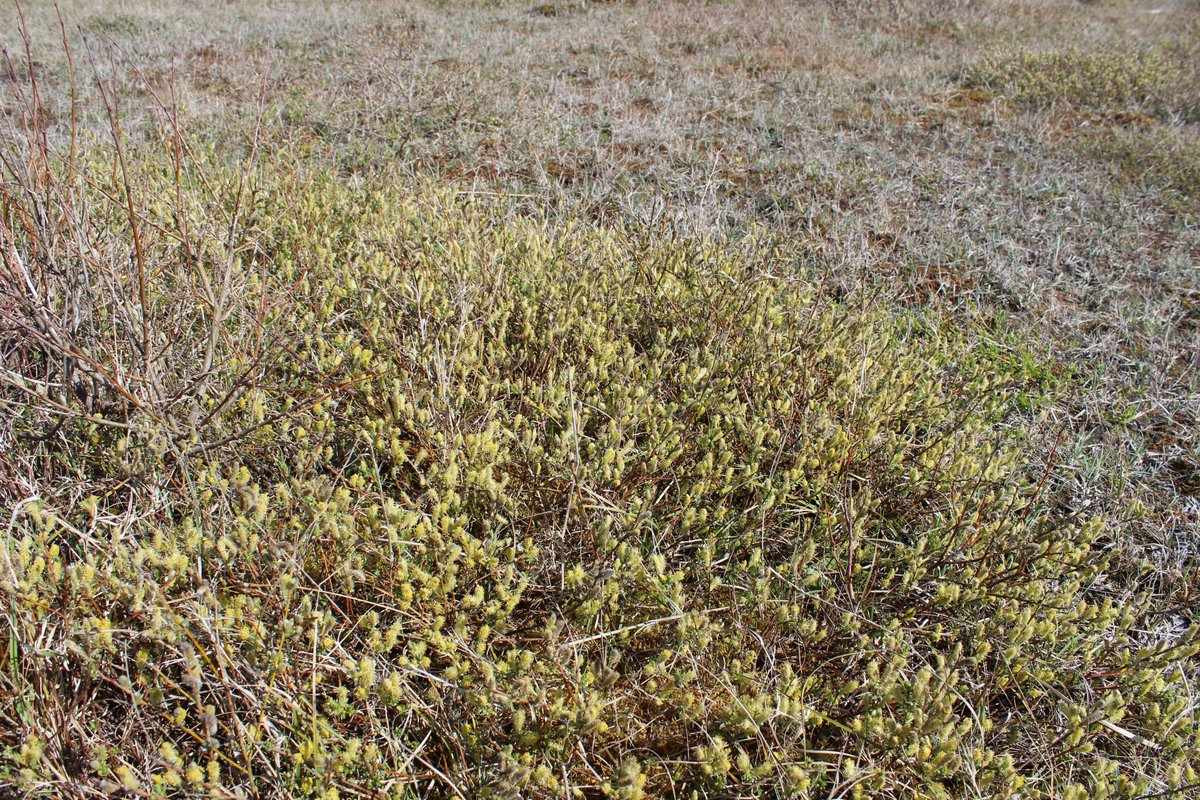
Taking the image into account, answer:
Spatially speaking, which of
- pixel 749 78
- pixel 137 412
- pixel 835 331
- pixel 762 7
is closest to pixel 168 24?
pixel 749 78

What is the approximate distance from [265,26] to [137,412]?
8516mm

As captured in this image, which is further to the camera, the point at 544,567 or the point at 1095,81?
the point at 1095,81

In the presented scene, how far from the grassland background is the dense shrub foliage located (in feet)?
0.89

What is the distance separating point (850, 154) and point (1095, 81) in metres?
3.65

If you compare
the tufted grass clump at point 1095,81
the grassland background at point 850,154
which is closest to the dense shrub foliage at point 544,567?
the grassland background at point 850,154

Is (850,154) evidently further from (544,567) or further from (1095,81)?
(544,567)

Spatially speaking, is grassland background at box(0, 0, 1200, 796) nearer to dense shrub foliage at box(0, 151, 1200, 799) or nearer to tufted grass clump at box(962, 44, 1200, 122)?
tufted grass clump at box(962, 44, 1200, 122)

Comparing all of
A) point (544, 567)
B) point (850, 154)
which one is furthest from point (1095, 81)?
point (544, 567)

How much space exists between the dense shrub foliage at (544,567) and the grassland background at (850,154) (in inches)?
10.7

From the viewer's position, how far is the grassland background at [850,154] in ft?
9.89

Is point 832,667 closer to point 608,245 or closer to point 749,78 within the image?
point 608,245

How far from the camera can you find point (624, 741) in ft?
5.64

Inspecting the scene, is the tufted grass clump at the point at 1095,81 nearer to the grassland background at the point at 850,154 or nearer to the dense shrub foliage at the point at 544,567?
the grassland background at the point at 850,154

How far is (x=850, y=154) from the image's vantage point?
5.24m
